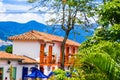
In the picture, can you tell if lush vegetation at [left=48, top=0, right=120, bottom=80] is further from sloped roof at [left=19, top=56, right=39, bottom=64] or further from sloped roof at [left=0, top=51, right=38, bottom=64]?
sloped roof at [left=19, top=56, right=39, bottom=64]

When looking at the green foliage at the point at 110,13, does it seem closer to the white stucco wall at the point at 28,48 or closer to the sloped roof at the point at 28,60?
the sloped roof at the point at 28,60

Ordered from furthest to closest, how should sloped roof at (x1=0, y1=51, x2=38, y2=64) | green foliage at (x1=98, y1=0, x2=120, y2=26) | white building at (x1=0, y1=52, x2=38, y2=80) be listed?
white building at (x1=0, y1=52, x2=38, y2=80), sloped roof at (x1=0, y1=51, x2=38, y2=64), green foliage at (x1=98, y1=0, x2=120, y2=26)

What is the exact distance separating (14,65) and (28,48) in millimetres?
8400

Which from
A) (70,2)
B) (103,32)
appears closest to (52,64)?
(70,2)

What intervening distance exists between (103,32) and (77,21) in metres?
21.5

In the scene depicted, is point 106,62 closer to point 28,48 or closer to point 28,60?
point 28,60

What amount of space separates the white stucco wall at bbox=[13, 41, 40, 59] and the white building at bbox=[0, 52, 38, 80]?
1.46 metres

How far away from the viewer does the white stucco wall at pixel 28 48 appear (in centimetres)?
5044

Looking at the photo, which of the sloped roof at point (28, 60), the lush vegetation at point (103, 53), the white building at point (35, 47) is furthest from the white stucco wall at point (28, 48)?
the lush vegetation at point (103, 53)

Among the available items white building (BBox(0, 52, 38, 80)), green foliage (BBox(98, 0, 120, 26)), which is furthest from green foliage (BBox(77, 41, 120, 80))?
white building (BBox(0, 52, 38, 80))

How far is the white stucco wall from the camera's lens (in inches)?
1986

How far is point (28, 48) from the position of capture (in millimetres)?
50594

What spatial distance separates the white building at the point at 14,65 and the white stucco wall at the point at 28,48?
146 centimetres

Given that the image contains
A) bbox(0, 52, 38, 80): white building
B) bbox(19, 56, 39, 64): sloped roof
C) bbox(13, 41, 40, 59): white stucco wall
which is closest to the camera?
bbox(0, 52, 38, 80): white building
